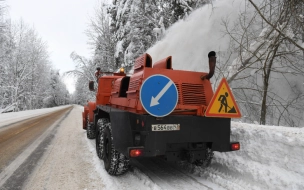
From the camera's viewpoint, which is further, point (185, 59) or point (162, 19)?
point (162, 19)

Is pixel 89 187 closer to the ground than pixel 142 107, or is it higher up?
closer to the ground

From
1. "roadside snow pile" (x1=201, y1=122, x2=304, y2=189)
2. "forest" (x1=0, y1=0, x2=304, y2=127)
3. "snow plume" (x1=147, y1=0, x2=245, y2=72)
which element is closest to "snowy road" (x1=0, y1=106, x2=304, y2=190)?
"roadside snow pile" (x1=201, y1=122, x2=304, y2=189)

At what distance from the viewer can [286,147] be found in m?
3.64

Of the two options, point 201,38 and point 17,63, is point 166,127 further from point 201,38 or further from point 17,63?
point 17,63

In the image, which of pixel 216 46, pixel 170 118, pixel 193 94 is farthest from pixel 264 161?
pixel 216 46

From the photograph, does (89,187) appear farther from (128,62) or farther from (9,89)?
(9,89)

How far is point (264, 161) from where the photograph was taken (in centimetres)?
386

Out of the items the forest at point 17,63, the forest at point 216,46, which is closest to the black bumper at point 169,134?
the forest at point 216,46

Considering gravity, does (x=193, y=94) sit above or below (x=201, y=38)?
below

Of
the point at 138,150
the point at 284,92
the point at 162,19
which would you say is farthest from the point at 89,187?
the point at 162,19

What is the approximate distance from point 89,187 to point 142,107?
1.55 meters

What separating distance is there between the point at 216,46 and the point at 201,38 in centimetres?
75

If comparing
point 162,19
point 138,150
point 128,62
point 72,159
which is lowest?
point 72,159

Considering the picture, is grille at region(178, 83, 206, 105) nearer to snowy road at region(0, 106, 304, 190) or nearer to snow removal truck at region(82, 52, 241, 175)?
snow removal truck at region(82, 52, 241, 175)
